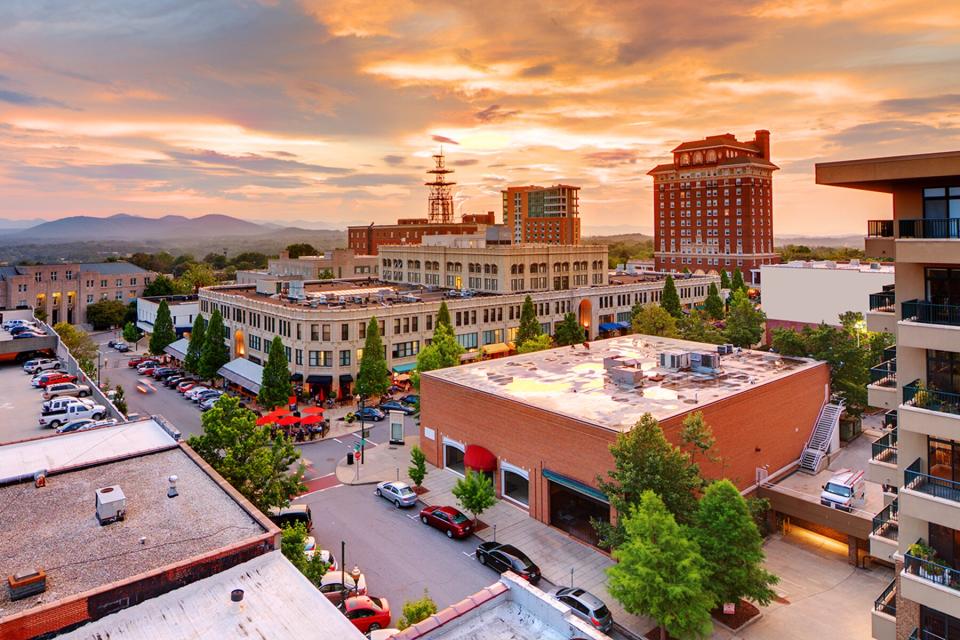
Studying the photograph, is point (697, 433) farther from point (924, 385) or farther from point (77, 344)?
point (77, 344)

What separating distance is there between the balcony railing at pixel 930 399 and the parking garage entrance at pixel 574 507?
50.8 feet

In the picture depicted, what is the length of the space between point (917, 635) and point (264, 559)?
1895cm

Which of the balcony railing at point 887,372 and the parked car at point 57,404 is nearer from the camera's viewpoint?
the balcony railing at point 887,372

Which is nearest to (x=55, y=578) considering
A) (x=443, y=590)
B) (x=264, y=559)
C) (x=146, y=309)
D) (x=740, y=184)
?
(x=264, y=559)

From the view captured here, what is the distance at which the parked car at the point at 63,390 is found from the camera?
40188 mm

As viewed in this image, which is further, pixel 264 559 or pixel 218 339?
pixel 218 339

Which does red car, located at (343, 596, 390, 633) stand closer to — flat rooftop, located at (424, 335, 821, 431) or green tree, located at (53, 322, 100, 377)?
flat rooftop, located at (424, 335, 821, 431)

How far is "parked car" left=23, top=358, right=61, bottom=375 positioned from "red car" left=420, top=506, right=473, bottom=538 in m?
38.8

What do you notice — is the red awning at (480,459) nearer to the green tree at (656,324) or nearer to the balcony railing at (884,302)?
the balcony railing at (884,302)

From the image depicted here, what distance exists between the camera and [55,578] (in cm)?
1530

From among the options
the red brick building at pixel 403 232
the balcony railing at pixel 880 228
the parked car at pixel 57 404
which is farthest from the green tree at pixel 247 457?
the red brick building at pixel 403 232

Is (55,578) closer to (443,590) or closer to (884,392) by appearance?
(443,590)

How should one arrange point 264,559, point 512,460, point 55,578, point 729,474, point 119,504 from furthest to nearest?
point 512,460 < point 729,474 < point 119,504 < point 264,559 < point 55,578

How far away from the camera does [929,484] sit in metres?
15.9
